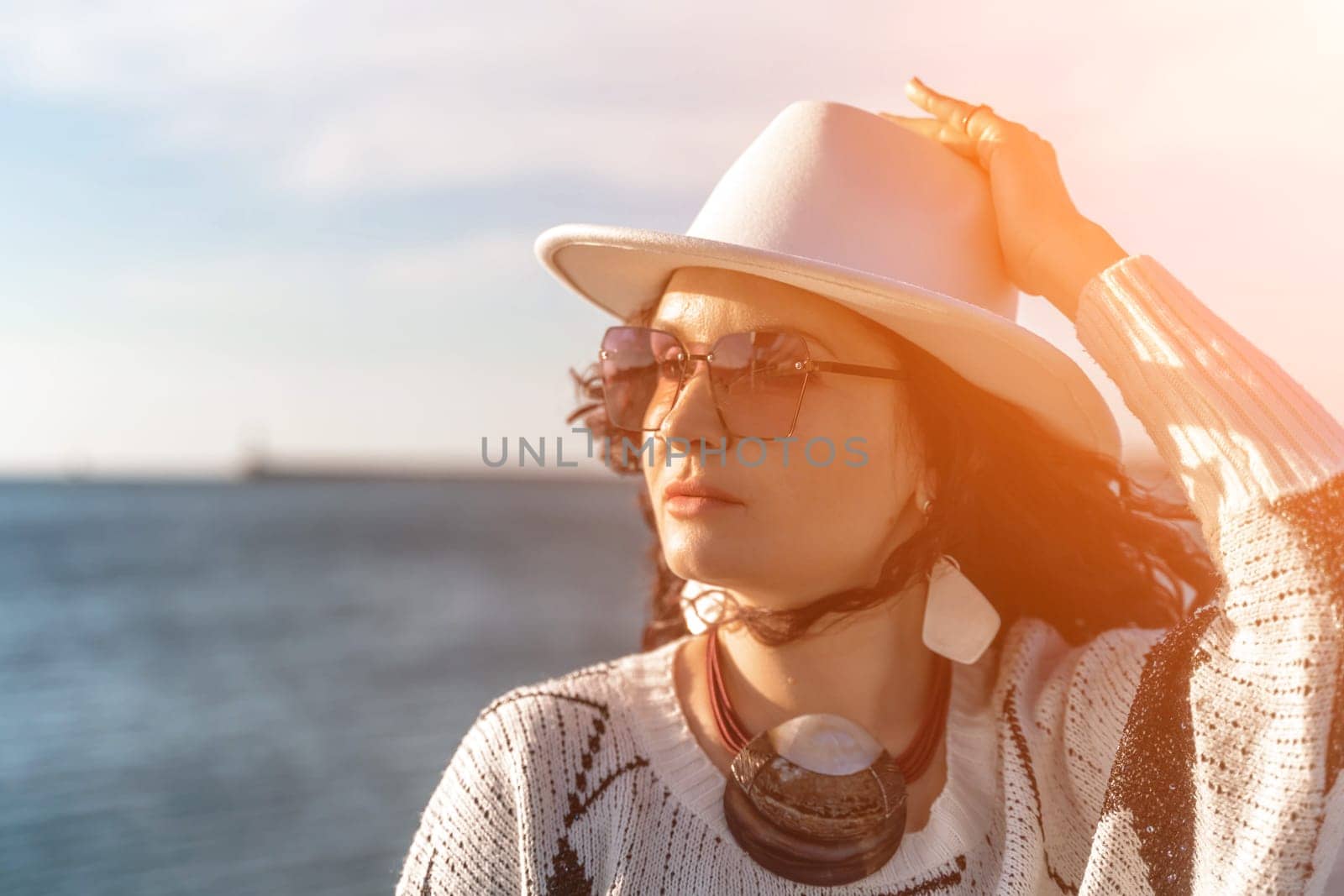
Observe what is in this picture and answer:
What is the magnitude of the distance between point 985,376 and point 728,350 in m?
0.56

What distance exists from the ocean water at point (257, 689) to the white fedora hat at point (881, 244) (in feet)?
4.09

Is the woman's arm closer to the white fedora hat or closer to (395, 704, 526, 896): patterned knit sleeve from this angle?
the white fedora hat

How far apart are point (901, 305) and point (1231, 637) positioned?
80 centimetres

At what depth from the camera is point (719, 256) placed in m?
2.09

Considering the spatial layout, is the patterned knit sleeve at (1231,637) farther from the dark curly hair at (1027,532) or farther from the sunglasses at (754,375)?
the sunglasses at (754,375)

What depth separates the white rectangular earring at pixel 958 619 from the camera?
2275 mm

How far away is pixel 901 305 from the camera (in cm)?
209

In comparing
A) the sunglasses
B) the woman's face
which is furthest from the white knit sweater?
the sunglasses

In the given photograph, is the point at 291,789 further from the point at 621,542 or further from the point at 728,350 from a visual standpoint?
the point at 621,542

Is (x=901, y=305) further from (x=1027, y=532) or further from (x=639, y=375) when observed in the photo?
(x=1027, y=532)

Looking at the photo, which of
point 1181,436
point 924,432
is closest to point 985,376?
point 924,432

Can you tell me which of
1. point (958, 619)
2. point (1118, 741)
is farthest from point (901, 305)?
point (1118, 741)

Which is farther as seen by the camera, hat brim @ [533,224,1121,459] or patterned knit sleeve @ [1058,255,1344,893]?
hat brim @ [533,224,1121,459]

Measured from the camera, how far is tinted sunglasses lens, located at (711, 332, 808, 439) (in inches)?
83.7
